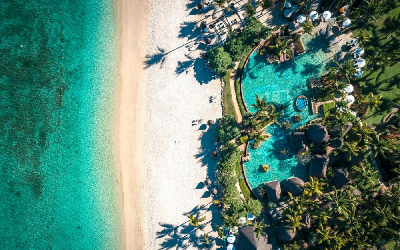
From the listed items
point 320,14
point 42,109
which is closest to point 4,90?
point 42,109

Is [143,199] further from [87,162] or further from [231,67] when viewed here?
[231,67]

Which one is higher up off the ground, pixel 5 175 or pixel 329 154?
pixel 5 175

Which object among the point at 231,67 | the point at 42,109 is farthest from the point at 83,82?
the point at 231,67

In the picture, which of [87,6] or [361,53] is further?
[87,6]

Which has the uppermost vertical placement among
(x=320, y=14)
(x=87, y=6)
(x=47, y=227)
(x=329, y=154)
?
(x=87, y=6)

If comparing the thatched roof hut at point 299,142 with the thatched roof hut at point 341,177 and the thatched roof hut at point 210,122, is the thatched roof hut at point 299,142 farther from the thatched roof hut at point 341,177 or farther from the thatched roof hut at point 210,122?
the thatched roof hut at point 210,122

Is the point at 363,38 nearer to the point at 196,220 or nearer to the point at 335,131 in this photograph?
the point at 335,131

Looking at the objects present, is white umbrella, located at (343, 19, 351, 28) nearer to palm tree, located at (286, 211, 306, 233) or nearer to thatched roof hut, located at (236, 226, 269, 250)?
palm tree, located at (286, 211, 306, 233)

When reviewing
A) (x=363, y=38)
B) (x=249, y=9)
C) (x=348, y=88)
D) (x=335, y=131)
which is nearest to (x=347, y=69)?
(x=348, y=88)
